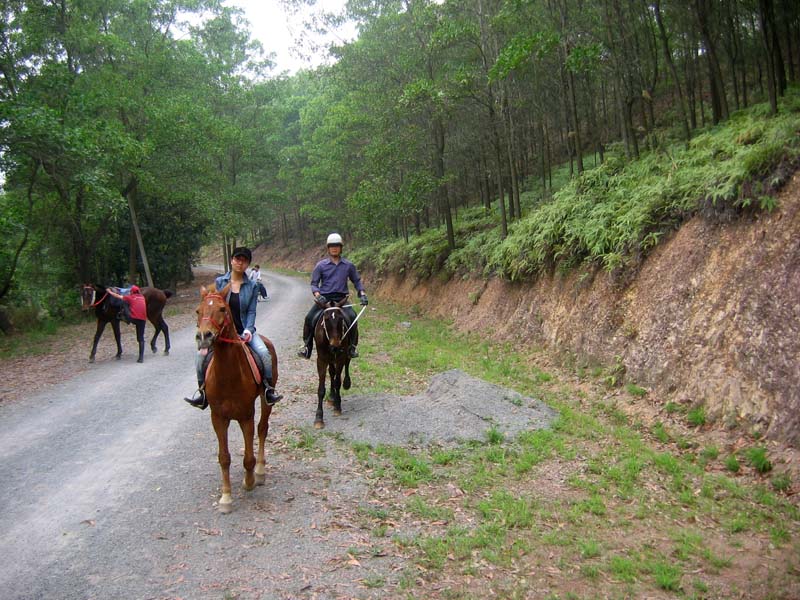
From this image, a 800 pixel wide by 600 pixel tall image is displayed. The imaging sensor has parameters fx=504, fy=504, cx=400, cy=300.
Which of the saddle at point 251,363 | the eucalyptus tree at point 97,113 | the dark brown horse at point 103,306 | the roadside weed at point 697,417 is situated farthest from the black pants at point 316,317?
the eucalyptus tree at point 97,113

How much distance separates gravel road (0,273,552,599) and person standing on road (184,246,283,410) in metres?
1.13

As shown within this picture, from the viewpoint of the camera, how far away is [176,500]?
545cm

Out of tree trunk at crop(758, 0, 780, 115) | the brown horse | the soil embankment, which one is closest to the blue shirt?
the brown horse

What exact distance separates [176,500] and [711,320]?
7.53 metres

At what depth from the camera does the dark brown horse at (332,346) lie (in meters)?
7.71

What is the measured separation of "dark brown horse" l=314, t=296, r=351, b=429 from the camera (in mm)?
7711

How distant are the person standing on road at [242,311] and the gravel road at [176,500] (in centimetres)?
113

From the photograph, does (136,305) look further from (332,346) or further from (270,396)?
(270,396)

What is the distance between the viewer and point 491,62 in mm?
15547

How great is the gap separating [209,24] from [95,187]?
66.7 ft

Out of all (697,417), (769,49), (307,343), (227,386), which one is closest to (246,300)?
(227,386)

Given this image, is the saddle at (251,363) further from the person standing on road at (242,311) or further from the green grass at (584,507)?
the green grass at (584,507)

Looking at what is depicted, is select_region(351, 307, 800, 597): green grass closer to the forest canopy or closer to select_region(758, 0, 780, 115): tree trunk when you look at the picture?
the forest canopy

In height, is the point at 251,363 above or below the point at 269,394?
above
